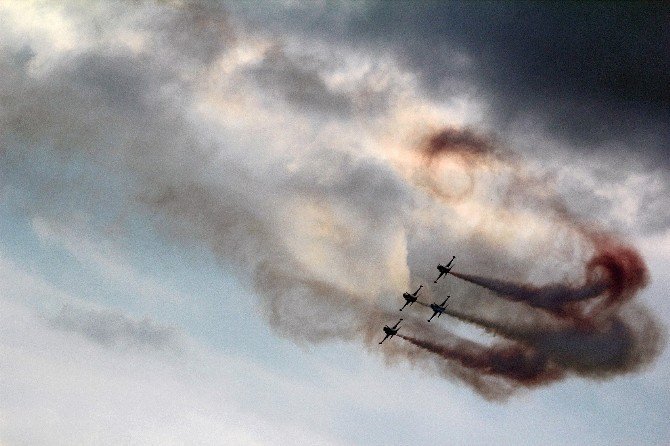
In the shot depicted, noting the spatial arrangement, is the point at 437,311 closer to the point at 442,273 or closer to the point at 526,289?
the point at 442,273

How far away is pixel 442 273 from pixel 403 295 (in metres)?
7.12

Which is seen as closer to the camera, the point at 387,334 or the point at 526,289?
the point at 526,289

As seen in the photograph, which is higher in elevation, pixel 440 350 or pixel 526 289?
pixel 526 289

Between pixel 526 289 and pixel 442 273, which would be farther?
pixel 442 273

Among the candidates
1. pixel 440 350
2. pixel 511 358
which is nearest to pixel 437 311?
pixel 440 350

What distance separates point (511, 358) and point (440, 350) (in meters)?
10.6

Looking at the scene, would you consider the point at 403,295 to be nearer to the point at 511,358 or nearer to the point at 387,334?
the point at 387,334

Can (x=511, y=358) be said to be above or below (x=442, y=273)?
below

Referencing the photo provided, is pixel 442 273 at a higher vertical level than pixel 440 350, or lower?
higher

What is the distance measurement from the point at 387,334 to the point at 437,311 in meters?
8.85

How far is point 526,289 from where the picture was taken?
93.0 m

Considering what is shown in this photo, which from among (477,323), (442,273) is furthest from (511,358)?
(442,273)

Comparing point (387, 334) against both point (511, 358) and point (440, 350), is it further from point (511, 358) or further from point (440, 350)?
point (511, 358)

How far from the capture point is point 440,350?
100 meters
